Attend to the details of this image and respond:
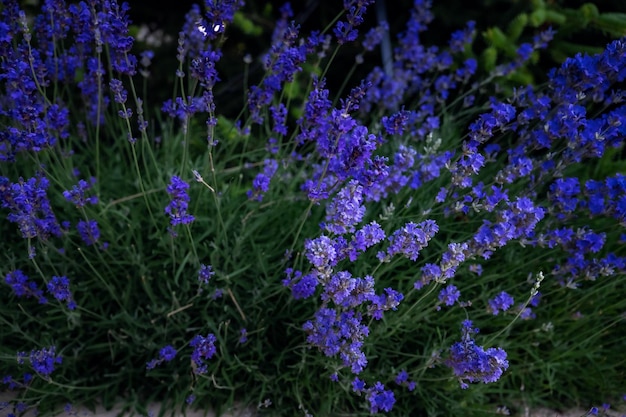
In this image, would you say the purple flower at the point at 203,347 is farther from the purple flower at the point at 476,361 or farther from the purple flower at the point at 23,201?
the purple flower at the point at 476,361

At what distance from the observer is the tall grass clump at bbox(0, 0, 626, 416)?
196cm

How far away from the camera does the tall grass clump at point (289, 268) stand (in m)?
1.96

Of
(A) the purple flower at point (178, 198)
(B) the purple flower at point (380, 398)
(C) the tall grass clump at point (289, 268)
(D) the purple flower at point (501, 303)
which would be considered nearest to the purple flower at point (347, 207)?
(C) the tall grass clump at point (289, 268)

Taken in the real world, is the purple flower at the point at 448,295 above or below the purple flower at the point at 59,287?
below

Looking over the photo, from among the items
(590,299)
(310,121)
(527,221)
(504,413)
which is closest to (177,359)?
(310,121)

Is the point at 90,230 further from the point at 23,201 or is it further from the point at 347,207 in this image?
the point at 347,207

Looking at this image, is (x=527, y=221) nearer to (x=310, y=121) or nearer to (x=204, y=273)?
(x=310, y=121)

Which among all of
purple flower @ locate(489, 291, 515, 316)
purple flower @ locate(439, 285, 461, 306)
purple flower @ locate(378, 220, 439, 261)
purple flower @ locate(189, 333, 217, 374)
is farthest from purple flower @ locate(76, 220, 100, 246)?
purple flower @ locate(489, 291, 515, 316)

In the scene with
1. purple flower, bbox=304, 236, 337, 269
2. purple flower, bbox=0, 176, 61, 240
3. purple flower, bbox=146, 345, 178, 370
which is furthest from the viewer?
purple flower, bbox=146, 345, 178, 370

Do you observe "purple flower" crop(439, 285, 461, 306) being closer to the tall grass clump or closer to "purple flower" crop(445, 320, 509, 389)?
the tall grass clump

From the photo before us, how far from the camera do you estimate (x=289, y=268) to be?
6.78 feet

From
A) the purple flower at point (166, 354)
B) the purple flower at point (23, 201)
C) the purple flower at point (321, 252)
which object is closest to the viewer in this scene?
the purple flower at point (321, 252)

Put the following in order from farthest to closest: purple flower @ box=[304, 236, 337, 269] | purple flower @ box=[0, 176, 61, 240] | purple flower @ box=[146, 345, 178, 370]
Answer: purple flower @ box=[146, 345, 178, 370], purple flower @ box=[0, 176, 61, 240], purple flower @ box=[304, 236, 337, 269]

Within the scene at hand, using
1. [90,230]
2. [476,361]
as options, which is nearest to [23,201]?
[90,230]
